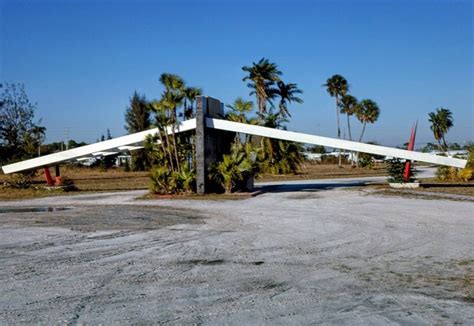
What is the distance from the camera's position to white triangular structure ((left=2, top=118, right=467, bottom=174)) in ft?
78.6

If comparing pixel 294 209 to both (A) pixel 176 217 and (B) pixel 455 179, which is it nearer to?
(A) pixel 176 217

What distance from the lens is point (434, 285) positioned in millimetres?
6867

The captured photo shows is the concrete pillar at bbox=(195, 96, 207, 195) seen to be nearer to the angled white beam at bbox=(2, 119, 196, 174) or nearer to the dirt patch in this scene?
the angled white beam at bbox=(2, 119, 196, 174)

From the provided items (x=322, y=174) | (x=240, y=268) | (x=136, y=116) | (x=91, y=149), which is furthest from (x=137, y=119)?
(x=240, y=268)

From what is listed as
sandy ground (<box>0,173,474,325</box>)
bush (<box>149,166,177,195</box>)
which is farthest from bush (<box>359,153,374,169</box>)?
sandy ground (<box>0,173,474,325</box>)

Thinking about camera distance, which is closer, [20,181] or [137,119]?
[20,181]

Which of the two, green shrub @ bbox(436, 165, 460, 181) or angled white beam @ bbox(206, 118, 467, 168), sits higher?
angled white beam @ bbox(206, 118, 467, 168)

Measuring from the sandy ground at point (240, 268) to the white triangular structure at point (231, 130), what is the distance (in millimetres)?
8234

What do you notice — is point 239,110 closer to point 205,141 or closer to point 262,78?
point 205,141

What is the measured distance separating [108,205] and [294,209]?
724 cm

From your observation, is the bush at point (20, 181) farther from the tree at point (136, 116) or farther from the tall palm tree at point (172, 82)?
the tree at point (136, 116)

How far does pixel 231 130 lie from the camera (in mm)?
24141

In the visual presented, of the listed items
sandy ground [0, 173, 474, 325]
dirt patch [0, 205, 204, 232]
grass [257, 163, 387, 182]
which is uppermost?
grass [257, 163, 387, 182]

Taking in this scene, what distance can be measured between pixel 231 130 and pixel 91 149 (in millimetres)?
6796
